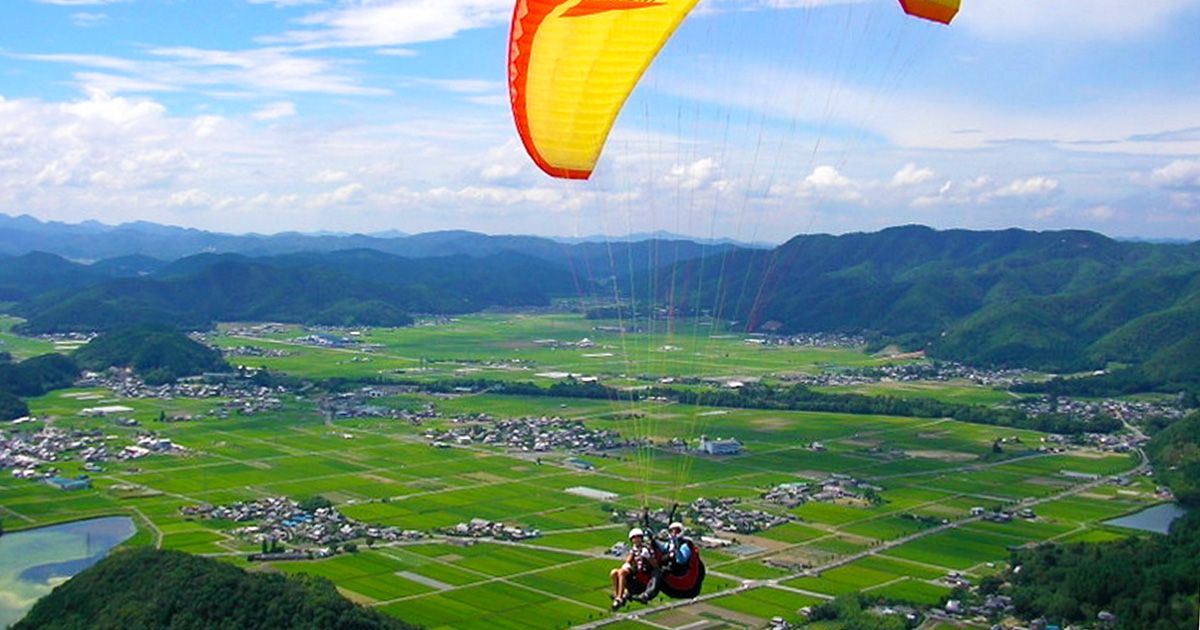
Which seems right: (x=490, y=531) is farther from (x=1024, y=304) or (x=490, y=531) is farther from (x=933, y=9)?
(x=1024, y=304)

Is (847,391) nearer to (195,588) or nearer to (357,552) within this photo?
(357,552)

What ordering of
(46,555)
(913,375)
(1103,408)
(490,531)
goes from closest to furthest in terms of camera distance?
(46,555)
(490,531)
(1103,408)
(913,375)

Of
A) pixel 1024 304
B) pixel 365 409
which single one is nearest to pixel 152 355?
pixel 365 409

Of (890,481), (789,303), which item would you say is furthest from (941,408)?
(789,303)

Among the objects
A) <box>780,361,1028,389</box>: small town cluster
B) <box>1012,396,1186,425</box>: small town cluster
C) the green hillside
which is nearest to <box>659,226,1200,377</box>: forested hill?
<box>780,361,1028,389</box>: small town cluster

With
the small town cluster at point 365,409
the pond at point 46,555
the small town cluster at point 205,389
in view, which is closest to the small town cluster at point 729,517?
the pond at point 46,555
